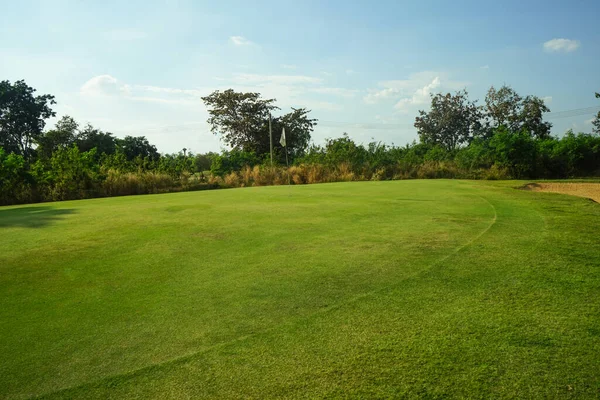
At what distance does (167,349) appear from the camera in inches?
110

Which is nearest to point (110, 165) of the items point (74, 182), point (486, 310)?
point (74, 182)

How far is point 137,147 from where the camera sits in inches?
1617

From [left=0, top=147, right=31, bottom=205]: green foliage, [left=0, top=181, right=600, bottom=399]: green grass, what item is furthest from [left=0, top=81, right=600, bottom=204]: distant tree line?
[left=0, top=181, right=600, bottom=399]: green grass

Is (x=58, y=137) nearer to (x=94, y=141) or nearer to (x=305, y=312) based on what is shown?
(x=94, y=141)

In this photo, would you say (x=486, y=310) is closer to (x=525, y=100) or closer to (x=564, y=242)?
(x=564, y=242)

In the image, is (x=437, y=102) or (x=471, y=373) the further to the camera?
(x=437, y=102)

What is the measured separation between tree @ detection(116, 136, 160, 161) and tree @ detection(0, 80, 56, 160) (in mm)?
7250

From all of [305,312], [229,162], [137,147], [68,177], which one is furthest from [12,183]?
[137,147]

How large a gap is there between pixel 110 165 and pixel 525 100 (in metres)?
36.4

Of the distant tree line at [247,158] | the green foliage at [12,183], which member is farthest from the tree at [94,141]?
the green foliage at [12,183]

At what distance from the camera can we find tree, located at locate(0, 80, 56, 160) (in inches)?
1516

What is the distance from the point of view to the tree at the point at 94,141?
1535 inches

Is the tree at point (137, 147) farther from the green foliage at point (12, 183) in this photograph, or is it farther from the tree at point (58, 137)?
the green foliage at point (12, 183)

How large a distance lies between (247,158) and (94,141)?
21395 mm
